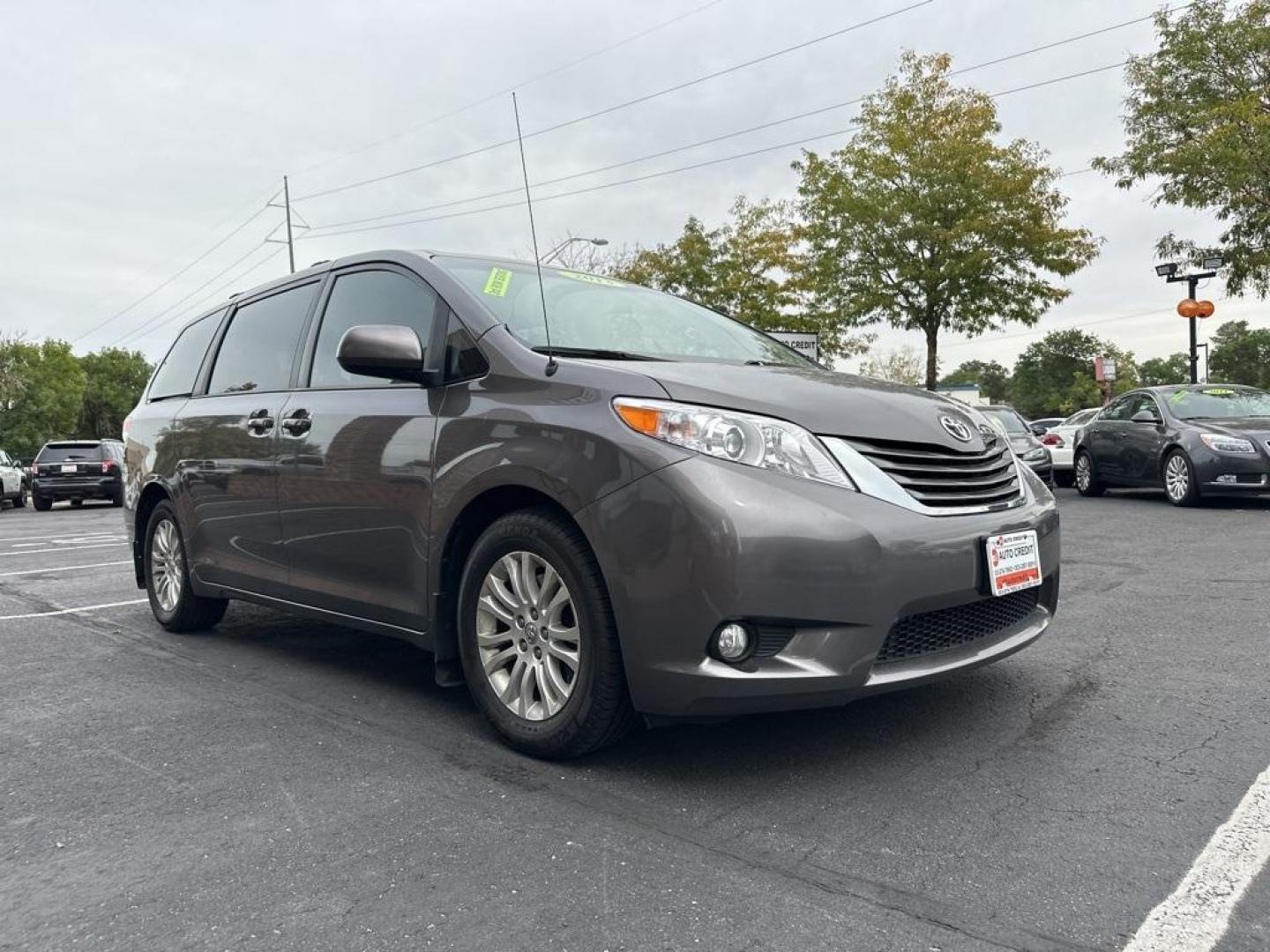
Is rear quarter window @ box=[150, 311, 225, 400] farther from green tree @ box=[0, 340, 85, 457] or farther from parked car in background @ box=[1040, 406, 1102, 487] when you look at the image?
green tree @ box=[0, 340, 85, 457]

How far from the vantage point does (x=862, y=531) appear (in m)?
2.79

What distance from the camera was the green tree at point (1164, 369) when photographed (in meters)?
112

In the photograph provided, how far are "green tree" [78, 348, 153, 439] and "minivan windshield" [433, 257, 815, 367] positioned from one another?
90.5 m

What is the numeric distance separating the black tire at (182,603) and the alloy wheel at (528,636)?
8.36 feet

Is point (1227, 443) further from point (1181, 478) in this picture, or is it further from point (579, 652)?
point (579, 652)

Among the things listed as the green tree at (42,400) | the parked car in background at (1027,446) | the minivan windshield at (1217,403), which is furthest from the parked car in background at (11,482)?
the green tree at (42,400)

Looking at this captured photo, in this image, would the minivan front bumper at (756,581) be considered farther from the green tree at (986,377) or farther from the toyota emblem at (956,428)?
the green tree at (986,377)

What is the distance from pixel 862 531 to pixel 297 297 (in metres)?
2.98

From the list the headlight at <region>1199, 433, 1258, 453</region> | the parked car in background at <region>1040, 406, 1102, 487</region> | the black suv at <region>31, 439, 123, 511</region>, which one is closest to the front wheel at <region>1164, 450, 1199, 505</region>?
the headlight at <region>1199, 433, 1258, 453</region>

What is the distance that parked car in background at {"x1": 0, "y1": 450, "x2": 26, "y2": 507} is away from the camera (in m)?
24.1

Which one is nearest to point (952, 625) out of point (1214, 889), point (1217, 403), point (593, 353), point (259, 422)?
point (1214, 889)

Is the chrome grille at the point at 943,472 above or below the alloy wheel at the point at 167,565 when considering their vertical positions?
above

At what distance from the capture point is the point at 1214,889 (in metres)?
2.22

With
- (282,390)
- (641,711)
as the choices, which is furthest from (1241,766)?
(282,390)
